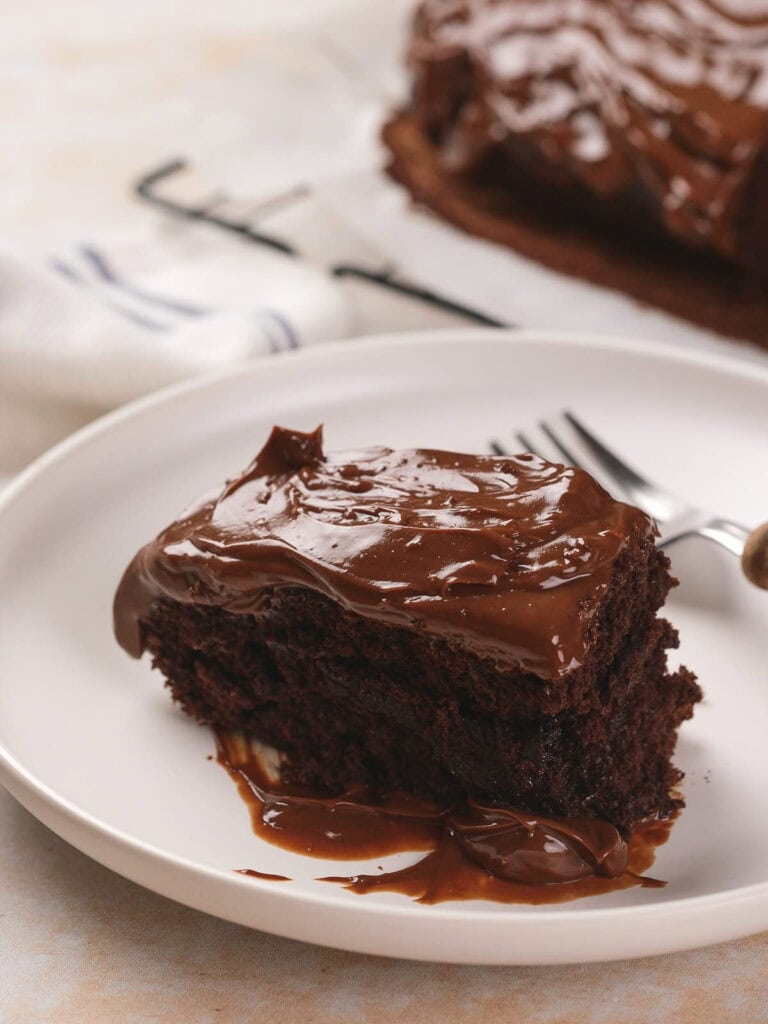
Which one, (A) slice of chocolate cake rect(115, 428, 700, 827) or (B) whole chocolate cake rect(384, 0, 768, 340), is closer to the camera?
(A) slice of chocolate cake rect(115, 428, 700, 827)

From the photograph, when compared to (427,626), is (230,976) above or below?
below

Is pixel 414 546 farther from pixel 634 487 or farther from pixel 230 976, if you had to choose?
pixel 634 487

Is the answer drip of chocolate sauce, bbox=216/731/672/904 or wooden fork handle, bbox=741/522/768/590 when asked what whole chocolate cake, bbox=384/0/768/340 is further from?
drip of chocolate sauce, bbox=216/731/672/904

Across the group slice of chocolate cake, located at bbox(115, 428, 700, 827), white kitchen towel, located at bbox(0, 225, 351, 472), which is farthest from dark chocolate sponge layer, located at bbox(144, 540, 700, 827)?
white kitchen towel, located at bbox(0, 225, 351, 472)

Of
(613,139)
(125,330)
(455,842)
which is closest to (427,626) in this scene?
A: (455,842)

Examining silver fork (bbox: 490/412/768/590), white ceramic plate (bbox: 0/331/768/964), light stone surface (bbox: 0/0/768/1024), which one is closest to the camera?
white ceramic plate (bbox: 0/331/768/964)

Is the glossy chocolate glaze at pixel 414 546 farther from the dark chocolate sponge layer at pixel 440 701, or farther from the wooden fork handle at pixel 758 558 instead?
the wooden fork handle at pixel 758 558

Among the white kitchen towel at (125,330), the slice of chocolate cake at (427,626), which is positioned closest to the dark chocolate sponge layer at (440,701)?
the slice of chocolate cake at (427,626)
